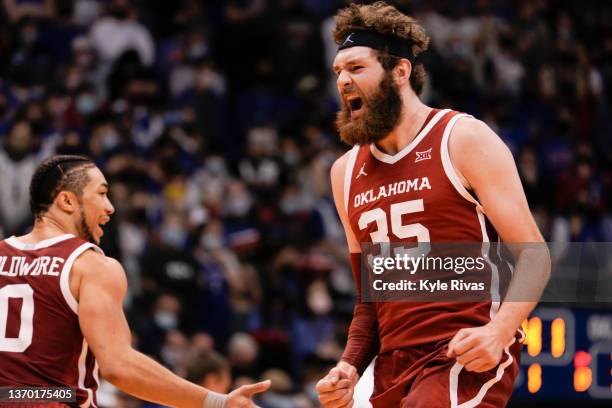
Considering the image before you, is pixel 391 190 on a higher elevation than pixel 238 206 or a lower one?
lower

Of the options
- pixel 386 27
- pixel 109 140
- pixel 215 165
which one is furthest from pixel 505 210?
pixel 215 165

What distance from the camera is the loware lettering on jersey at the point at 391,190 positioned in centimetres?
505

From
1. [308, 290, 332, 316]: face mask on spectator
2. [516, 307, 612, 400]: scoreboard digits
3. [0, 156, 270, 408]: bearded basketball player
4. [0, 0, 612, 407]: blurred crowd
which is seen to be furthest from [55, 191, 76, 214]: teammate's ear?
[308, 290, 332, 316]: face mask on spectator

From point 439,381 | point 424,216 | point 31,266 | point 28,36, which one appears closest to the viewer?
point 439,381

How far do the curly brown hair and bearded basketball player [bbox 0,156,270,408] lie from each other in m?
1.67

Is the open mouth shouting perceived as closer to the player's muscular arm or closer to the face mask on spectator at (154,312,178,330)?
the player's muscular arm

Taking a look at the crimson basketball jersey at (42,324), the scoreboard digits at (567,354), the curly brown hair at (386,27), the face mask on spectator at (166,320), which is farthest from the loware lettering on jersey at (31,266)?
the face mask on spectator at (166,320)

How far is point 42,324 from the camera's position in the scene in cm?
519

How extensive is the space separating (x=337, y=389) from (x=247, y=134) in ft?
32.9

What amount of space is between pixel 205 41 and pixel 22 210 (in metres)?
5.15

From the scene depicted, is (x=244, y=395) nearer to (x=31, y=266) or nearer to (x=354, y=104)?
(x=31, y=266)

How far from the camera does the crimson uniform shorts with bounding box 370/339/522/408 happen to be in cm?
471

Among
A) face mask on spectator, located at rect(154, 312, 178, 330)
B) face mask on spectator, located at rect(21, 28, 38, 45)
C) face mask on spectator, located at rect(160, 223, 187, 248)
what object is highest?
face mask on spectator, located at rect(21, 28, 38, 45)

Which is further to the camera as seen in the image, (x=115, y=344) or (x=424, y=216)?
(x=115, y=344)
